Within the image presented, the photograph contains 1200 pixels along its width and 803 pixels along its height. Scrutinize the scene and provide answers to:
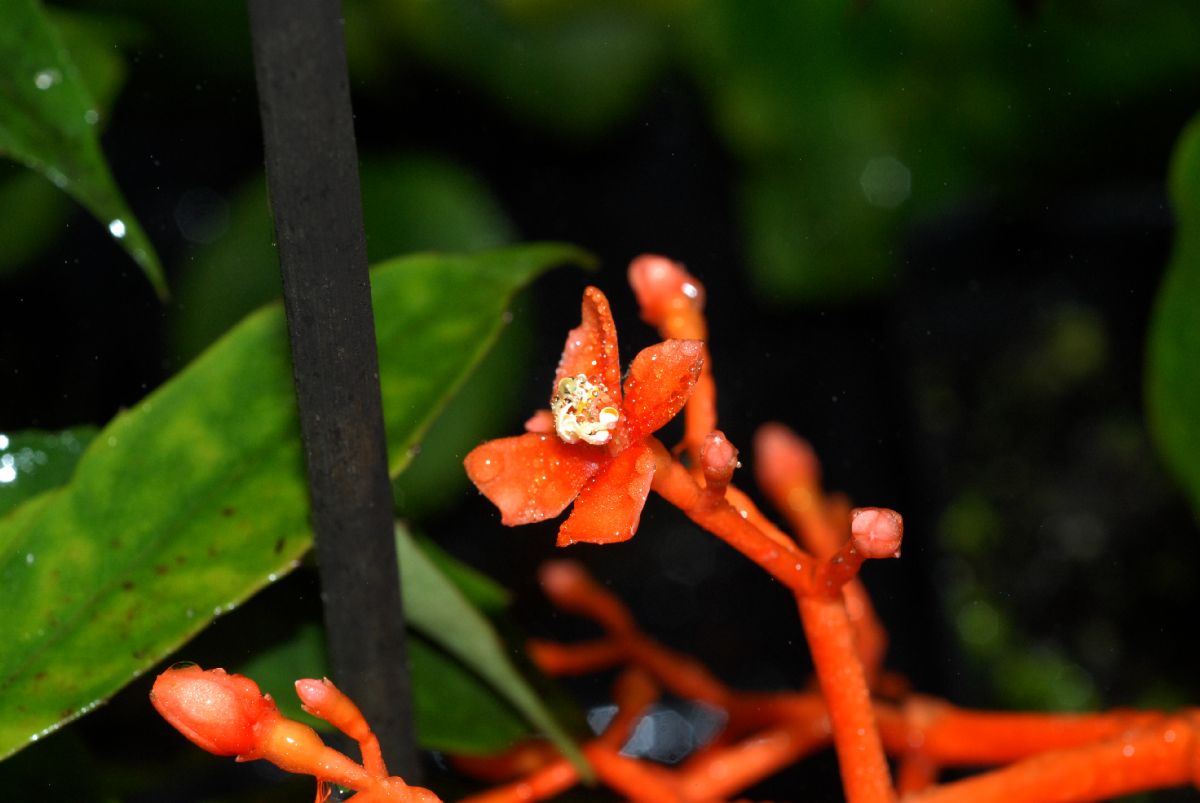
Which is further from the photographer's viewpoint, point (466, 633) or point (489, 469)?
point (466, 633)

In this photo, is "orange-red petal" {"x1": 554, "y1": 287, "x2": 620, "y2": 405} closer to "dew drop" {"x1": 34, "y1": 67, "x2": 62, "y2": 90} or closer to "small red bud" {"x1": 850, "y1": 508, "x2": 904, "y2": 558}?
"small red bud" {"x1": 850, "y1": 508, "x2": 904, "y2": 558}

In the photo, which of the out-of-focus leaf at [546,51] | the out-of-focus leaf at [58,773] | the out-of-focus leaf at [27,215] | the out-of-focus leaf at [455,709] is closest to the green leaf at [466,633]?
the out-of-focus leaf at [455,709]

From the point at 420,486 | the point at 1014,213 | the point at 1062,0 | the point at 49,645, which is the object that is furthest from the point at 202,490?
the point at 1014,213

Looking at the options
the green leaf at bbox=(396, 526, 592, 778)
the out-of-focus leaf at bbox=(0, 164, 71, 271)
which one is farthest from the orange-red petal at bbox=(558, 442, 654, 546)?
the out-of-focus leaf at bbox=(0, 164, 71, 271)

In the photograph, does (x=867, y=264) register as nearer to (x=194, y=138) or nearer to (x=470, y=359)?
(x=194, y=138)

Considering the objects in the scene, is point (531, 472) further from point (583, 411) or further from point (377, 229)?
point (377, 229)

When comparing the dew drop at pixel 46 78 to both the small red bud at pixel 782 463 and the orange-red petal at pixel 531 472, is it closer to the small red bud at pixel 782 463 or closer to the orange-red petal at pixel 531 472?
the orange-red petal at pixel 531 472

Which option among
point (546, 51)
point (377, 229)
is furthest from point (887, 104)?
point (377, 229)
